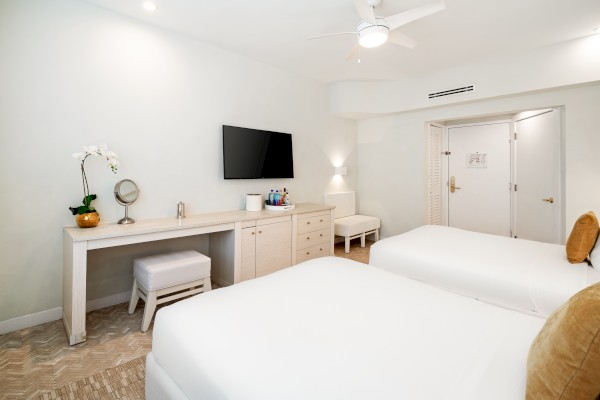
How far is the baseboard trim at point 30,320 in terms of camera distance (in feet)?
7.27

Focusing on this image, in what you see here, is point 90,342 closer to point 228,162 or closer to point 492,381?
point 228,162

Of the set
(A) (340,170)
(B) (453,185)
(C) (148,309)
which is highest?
(A) (340,170)

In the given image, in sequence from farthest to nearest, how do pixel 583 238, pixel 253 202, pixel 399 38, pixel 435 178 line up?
pixel 435 178
pixel 253 202
pixel 399 38
pixel 583 238

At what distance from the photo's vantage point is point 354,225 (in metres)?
4.47

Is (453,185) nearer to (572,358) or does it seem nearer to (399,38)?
(399,38)

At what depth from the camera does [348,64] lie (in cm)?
380

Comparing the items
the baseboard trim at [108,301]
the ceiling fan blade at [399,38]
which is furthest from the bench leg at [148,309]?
the ceiling fan blade at [399,38]

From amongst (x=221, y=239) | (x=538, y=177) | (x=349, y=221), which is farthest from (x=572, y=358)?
(x=538, y=177)

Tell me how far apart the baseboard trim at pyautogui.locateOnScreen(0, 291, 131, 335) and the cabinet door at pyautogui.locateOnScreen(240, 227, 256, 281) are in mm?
1164

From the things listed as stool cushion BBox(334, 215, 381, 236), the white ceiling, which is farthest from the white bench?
the white ceiling

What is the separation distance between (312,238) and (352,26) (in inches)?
95.8

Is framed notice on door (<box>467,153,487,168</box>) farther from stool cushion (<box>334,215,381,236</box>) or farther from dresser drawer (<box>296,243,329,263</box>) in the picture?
dresser drawer (<box>296,243,329,263</box>)

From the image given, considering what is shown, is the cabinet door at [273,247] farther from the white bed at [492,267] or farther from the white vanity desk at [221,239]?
the white bed at [492,267]

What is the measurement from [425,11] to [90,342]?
355 centimetres
